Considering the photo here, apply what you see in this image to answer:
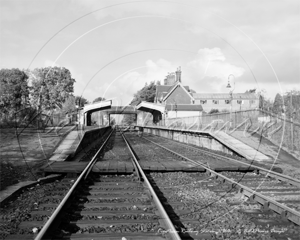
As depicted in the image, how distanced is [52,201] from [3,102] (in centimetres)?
4047

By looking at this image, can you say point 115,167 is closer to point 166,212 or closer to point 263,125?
point 166,212

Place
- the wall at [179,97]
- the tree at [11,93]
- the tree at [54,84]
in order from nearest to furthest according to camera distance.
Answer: the tree at [54,84]
the tree at [11,93]
the wall at [179,97]

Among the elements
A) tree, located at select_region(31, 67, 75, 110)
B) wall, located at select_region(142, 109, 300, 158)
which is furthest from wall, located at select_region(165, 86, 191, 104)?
wall, located at select_region(142, 109, 300, 158)

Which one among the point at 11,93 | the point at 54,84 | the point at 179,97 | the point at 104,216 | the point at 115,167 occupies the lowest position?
the point at 104,216

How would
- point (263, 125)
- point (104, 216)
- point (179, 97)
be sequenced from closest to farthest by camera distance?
point (104, 216) → point (263, 125) → point (179, 97)

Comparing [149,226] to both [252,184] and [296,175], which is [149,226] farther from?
[296,175]

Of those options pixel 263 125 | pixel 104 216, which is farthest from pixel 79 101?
pixel 104 216

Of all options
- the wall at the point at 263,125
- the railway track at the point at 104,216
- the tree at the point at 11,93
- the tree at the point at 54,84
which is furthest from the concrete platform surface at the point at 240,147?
the tree at the point at 11,93

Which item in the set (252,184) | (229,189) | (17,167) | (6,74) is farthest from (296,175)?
(6,74)

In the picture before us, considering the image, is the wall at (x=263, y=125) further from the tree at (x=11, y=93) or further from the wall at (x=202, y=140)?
the tree at (x=11, y=93)

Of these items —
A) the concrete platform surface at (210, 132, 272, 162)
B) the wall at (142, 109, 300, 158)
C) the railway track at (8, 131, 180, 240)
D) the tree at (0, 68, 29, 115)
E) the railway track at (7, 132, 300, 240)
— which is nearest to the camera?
the railway track at (8, 131, 180, 240)

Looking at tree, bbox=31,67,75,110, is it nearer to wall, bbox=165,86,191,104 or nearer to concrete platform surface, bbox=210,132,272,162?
concrete platform surface, bbox=210,132,272,162

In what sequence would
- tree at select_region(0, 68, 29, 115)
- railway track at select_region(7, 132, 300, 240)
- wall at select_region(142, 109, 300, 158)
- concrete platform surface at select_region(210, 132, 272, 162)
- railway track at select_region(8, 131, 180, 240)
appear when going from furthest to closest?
tree at select_region(0, 68, 29, 115), wall at select_region(142, 109, 300, 158), concrete platform surface at select_region(210, 132, 272, 162), railway track at select_region(7, 132, 300, 240), railway track at select_region(8, 131, 180, 240)

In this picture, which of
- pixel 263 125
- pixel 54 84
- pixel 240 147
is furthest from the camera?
pixel 54 84
